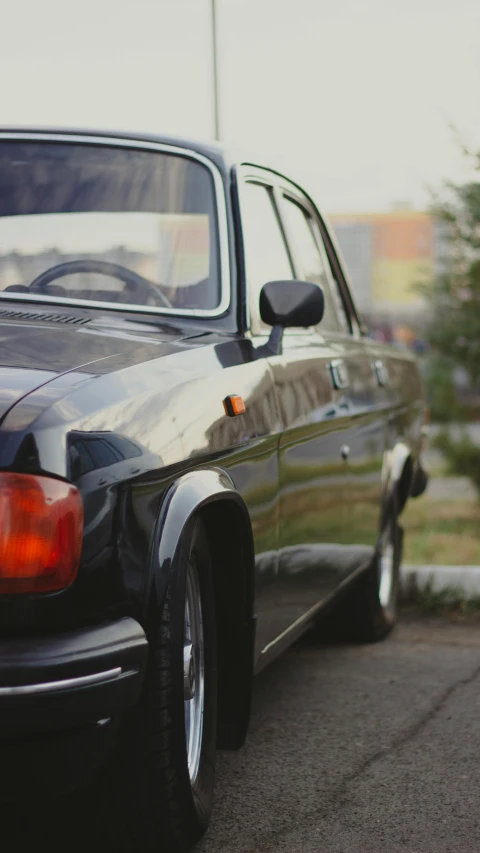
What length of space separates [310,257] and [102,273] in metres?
1.44

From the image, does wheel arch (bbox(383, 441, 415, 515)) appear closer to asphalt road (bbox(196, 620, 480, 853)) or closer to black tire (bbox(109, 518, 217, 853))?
asphalt road (bbox(196, 620, 480, 853))

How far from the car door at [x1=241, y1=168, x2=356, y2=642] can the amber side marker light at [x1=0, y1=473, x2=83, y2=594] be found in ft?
4.37

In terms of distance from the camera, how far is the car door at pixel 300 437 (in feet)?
12.1

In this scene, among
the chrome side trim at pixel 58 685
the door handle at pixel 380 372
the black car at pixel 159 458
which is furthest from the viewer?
the door handle at pixel 380 372

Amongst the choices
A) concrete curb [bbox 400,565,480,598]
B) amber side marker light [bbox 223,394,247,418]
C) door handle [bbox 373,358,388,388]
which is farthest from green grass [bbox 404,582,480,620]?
amber side marker light [bbox 223,394,247,418]

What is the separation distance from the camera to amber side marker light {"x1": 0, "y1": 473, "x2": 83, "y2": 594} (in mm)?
2279

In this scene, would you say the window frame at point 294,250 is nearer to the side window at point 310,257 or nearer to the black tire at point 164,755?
the side window at point 310,257

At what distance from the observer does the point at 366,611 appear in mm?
5438

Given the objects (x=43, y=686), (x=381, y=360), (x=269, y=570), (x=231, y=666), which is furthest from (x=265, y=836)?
(x=381, y=360)

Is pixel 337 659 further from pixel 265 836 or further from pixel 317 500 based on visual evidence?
pixel 265 836

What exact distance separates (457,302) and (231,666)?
21.5 ft

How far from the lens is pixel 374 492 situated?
516cm

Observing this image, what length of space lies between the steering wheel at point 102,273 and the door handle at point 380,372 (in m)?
1.79

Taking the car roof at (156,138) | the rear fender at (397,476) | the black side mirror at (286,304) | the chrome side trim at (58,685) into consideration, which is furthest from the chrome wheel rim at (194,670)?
the rear fender at (397,476)
